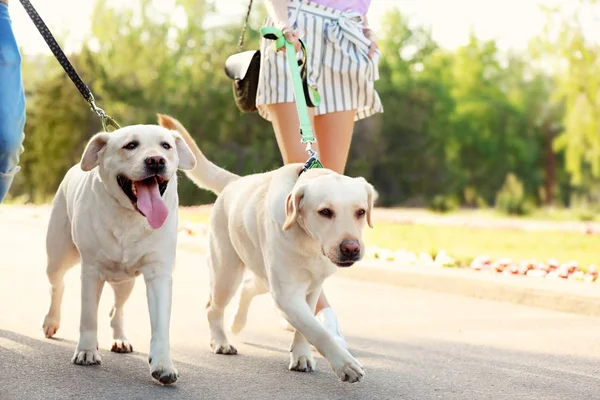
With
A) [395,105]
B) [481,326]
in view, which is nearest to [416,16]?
[395,105]

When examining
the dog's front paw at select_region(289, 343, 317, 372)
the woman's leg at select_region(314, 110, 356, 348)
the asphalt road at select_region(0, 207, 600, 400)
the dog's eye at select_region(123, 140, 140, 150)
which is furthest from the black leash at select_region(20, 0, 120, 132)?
the dog's front paw at select_region(289, 343, 317, 372)

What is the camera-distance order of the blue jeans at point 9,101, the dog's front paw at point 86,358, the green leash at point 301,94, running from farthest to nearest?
the green leash at point 301,94 → the dog's front paw at point 86,358 → the blue jeans at point 9,101

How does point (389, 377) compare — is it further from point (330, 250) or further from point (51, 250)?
point (51, 250)

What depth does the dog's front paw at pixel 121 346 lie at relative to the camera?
16.9 ft

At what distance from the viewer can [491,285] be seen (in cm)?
808

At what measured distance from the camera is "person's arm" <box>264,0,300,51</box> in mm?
5547

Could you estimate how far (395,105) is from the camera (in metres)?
47.7

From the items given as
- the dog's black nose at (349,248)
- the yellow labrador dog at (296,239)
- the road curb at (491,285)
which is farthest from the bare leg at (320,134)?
the road curb at (491,285)

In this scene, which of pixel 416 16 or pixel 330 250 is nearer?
pixel 330 250

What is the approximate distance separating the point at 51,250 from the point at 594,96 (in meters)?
25.3

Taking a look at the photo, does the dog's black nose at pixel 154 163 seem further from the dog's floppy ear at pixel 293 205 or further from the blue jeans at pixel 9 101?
the blue jeans at pixel 9 101

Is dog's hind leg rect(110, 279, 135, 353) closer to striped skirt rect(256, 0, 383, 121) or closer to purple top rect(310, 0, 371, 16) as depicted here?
striped skirt rect(256, 0, 383, 121)

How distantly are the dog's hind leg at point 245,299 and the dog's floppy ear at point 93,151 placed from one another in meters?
1.26

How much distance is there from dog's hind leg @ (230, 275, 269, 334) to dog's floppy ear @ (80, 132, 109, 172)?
4.13 feet
